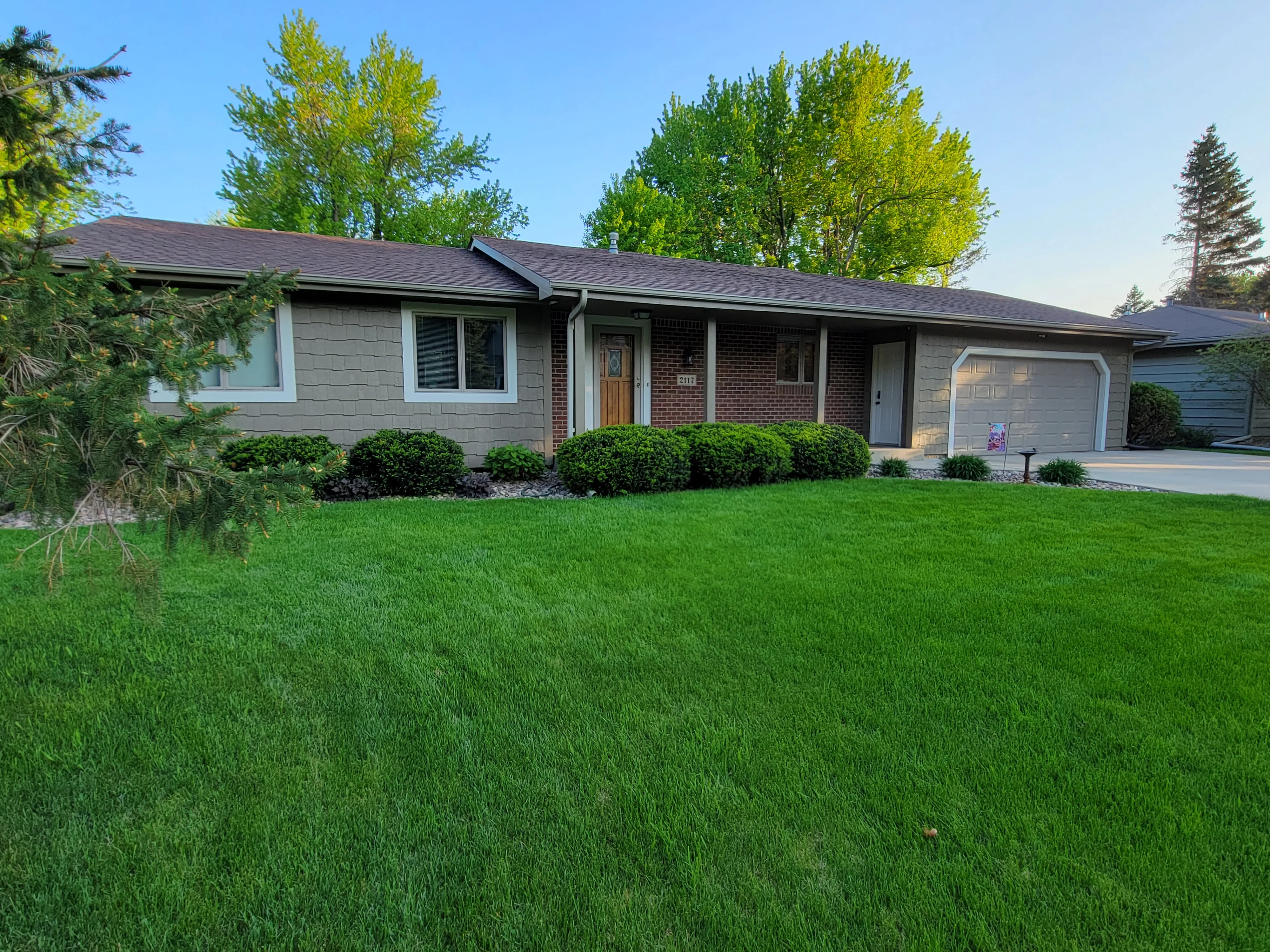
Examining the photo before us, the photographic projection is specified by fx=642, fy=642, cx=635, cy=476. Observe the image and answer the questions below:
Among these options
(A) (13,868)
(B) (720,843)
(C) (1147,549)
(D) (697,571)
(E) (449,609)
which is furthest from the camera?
(C) (1147,549)

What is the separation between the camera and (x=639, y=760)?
2.29 m

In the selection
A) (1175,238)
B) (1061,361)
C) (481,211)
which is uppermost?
(1175,238)

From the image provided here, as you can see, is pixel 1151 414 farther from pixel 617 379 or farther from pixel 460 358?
pixel 460 358

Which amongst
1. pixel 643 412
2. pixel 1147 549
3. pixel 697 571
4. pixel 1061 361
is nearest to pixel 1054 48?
pixel 1061 361

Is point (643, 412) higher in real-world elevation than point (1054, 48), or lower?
lower

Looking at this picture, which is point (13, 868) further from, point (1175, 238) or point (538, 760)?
point (1175, 238)

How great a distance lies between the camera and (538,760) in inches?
90.4

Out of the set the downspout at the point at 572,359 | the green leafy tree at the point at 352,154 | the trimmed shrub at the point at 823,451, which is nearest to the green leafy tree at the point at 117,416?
the downspout at the point at 572,359

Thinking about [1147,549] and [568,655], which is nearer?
[568,655]

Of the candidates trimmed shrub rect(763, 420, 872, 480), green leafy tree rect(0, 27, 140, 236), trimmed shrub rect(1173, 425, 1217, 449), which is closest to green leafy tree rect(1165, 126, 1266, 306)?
trimmed shrub rect(1173, 425, 1217, 449)

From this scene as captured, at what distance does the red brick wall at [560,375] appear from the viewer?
1089cm

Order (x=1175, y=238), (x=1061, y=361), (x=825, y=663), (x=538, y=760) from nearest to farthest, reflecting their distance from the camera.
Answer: (x=538, y=760)
(x=825, y=663)
(x=1061, y=361)
(x=1175, y=238)

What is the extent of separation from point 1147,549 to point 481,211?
26.1 m

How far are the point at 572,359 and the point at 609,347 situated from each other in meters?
1.87
